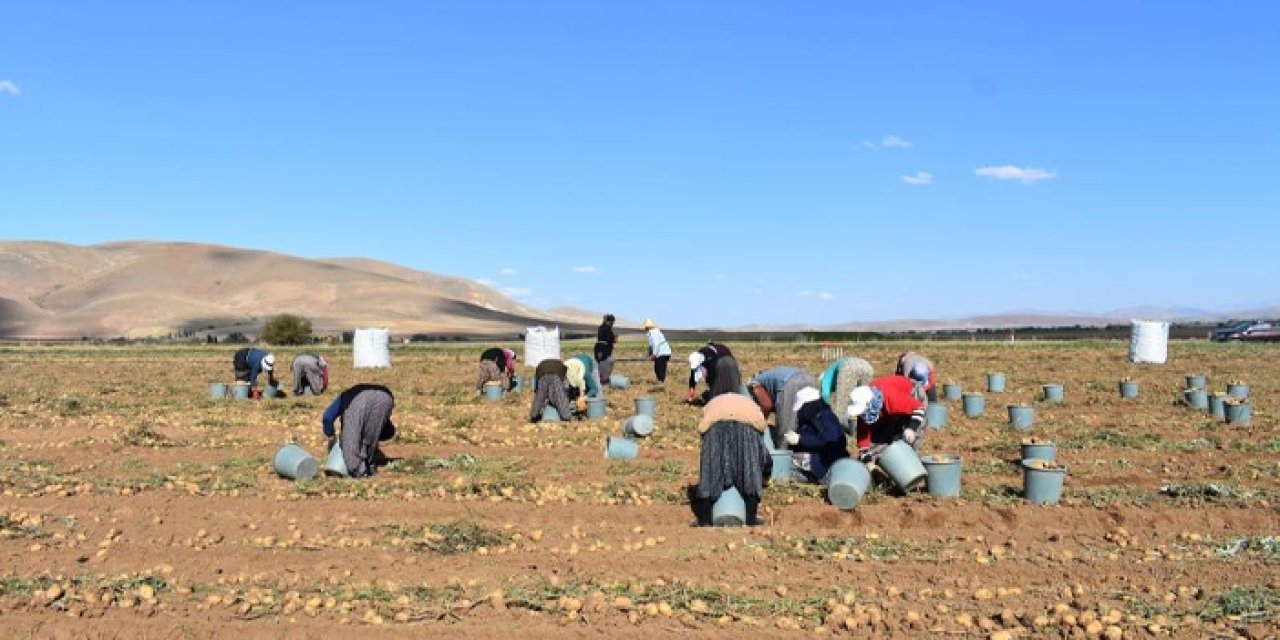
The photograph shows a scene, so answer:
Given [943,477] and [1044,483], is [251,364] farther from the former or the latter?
[1044,483]

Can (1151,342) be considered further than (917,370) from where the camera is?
Yes

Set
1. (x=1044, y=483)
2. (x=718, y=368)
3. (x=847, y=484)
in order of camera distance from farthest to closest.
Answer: (x=718, y=368) → (x=1044, y=483) → (x=847, y=484)

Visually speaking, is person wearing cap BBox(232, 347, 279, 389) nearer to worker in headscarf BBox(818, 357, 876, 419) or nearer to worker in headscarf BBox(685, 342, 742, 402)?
worker in headscarf BBox(685, 342, 742, 402)

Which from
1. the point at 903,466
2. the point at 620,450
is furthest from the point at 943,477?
the point at 620,450

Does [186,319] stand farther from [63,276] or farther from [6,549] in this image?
[6,549]

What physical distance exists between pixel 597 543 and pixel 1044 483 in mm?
4110

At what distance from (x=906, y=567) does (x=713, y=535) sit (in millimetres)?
1610

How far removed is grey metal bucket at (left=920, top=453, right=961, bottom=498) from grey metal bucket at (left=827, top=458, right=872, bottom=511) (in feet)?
2.35

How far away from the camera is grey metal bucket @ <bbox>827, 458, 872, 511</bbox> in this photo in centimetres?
880

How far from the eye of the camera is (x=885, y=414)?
33.1 ft

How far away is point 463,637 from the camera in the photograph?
231 inches

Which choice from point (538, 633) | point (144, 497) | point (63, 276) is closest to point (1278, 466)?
point (538, 633)

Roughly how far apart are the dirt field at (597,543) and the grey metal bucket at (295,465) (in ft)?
0.84

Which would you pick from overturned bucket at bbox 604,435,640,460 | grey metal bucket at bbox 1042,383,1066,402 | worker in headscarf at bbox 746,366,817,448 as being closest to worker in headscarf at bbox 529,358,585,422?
overturned bucket at bbox 604,435,640,460
